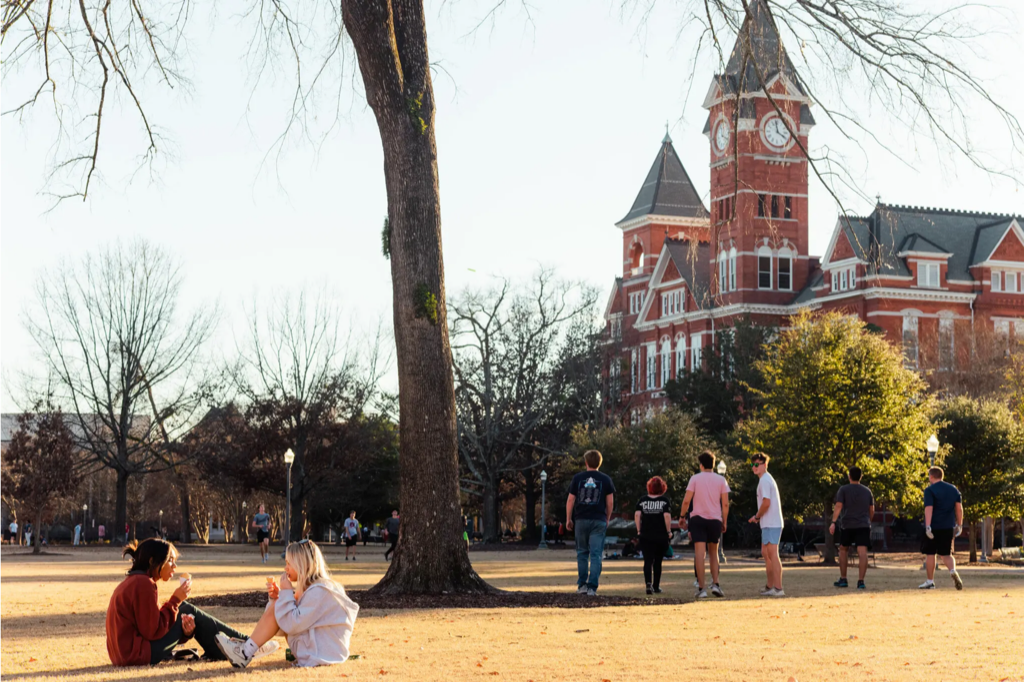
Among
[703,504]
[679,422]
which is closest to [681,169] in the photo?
[679,422]

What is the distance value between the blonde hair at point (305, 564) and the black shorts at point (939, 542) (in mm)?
12401

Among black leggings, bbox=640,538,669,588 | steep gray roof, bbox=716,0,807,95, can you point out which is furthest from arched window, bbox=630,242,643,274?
steep gray roof, bbox=716,0,807,95

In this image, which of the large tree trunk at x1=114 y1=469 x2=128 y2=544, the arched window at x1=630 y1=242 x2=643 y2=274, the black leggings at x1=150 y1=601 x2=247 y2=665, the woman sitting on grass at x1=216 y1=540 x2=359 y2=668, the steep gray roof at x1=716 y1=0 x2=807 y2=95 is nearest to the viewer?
the woman sitting on grass at x1=216 y1=540 x2=359 y2=668

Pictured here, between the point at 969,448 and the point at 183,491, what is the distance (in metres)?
42.9

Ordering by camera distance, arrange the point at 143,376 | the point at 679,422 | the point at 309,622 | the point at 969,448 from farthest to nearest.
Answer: the point at 143,376 → the point at 679,422 → the point at 969,448 → the point at 309,622

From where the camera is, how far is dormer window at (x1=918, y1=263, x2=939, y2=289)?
71.2 metres

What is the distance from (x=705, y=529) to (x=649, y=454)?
31867 mm

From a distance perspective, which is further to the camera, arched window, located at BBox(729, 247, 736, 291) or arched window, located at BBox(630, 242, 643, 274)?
arched window, located at BBox(630, 242, 643, 274)

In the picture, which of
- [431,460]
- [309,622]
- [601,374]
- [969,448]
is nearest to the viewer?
[309,622]

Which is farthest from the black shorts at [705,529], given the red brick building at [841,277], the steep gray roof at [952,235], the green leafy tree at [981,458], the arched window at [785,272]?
the arched window at [785,272]

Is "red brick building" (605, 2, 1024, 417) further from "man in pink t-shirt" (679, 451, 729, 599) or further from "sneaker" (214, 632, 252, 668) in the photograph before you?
"sneaker" (214, 632, 252, 668)

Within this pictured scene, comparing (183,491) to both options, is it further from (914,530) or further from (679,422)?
(914,530)

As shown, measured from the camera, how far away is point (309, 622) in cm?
908

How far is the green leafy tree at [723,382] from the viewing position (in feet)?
208
